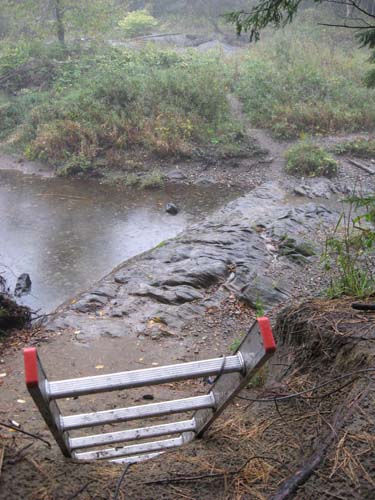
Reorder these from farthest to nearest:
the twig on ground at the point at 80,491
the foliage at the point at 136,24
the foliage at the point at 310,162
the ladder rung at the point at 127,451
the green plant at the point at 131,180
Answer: the foliage at the point at 136,24
the green plant at the point at 131,180
the foliage at the point at 310,162
the ladder rung at the point at 127,451
the twig on ground at the point at 80,491

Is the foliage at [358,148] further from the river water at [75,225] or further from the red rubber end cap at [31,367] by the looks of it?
the red rubber end cap at [31,367]

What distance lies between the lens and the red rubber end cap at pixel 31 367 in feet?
6.56

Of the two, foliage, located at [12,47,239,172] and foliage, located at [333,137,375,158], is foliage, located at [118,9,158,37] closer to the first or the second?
foliage, located at [12,47,239,172]

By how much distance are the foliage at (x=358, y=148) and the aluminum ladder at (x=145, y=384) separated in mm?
13783

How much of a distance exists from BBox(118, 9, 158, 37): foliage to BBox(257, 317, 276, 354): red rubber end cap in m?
27.3

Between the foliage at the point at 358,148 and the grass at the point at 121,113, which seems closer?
the foliage at the point at 358,148

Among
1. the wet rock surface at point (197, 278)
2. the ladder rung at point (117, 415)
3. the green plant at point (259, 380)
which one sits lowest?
the wet rock surface at point (197, 278)

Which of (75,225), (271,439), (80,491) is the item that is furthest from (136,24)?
(80,491)

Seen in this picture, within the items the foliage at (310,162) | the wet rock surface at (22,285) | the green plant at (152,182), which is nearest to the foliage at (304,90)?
the foliage at (310,162)

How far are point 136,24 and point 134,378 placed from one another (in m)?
28.3

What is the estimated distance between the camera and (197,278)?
792 cm

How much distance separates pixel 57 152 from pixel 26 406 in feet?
40.0

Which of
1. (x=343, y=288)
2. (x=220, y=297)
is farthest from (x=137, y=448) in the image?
(x=220, y=297)

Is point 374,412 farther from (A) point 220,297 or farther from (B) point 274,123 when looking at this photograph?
(B) point 274,123
